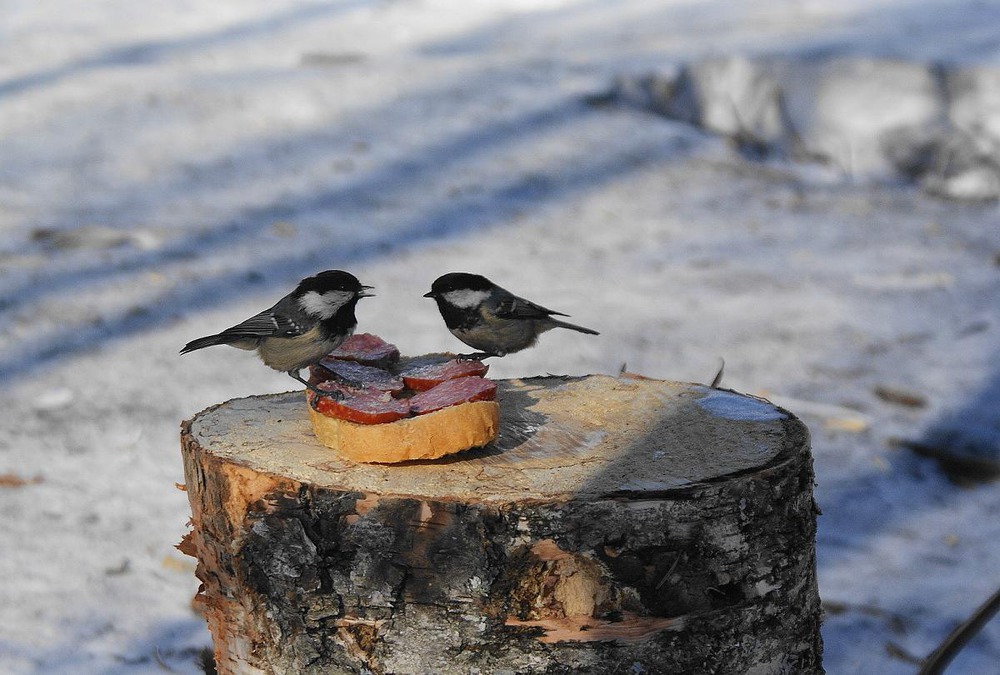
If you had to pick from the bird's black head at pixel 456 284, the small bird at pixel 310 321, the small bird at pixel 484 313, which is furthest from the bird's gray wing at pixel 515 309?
the small bird at pixel 310 321

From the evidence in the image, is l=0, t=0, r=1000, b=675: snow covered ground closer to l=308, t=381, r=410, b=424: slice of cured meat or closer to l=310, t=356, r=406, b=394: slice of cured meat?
l=310, t=356, r=406, b=394: slice of cured meat

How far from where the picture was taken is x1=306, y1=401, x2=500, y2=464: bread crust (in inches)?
87.7

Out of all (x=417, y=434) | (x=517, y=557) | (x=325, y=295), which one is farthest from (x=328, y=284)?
(x=517, y=557)

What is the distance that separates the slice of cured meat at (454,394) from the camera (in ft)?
7.68

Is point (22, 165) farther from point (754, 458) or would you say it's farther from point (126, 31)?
point (754, 458)

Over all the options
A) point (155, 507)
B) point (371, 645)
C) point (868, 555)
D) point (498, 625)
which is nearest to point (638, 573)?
point (498, 625)

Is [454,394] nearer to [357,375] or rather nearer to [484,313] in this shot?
[357,375]

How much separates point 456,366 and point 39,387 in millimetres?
3057

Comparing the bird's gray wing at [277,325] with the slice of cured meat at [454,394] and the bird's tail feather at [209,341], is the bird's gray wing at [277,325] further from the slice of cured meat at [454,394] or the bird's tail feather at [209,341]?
the slice of cured meat at [454,394]

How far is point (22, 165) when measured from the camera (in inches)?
282

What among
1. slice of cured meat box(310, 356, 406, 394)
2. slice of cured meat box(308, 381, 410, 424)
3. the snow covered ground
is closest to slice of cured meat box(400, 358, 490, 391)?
slice of cured meat box(310, 356, 406, 394)

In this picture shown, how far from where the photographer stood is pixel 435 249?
672 centimetres

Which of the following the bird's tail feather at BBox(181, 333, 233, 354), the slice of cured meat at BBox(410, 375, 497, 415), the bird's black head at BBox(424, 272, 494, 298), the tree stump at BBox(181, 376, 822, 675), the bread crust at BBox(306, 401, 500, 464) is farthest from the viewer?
the bird's black head at BBox(424, 272, 494, 298)

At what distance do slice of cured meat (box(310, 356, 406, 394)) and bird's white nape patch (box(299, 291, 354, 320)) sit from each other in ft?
0.49
